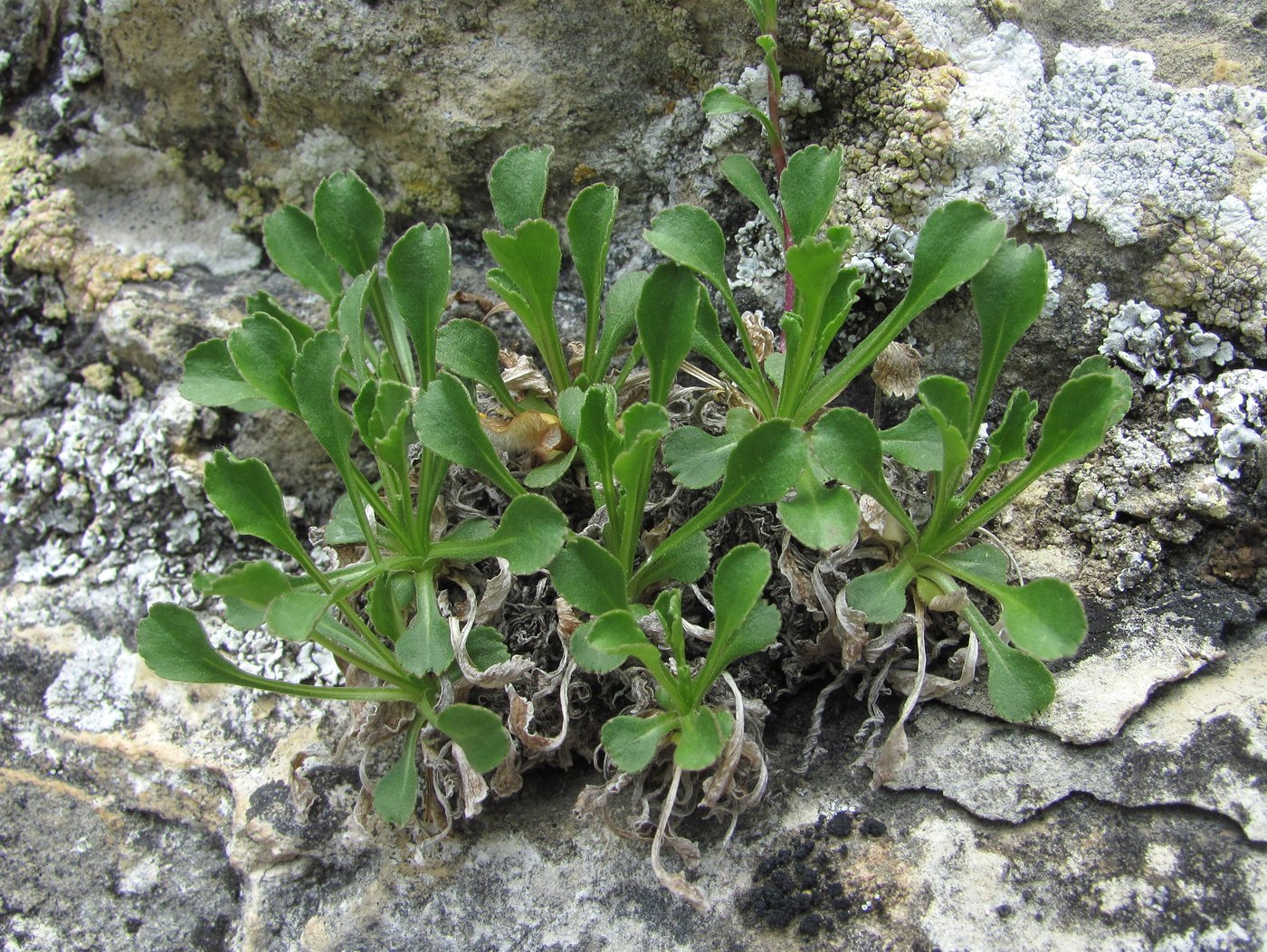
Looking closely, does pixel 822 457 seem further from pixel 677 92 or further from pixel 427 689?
pixel 677 92

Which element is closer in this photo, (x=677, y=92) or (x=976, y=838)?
(x=976, y=838)

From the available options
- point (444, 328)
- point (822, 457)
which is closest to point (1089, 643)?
point (822, 457)

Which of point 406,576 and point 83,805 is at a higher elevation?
point 406,576

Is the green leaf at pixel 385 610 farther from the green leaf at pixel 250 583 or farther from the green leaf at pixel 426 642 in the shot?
the green leaf at pixel 250 583

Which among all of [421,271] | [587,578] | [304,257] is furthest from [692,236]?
[304,257]

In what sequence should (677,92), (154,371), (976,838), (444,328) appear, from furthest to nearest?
(154,371)
(677,92)
(444,328)
(976,838)

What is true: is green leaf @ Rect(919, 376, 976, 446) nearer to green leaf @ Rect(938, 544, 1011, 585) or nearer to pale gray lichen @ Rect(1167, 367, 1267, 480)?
green leaf @ Rect(938, 544, 1011, 585)

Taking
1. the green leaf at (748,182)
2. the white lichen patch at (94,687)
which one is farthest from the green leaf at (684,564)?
the white lichen patch at (94,687)

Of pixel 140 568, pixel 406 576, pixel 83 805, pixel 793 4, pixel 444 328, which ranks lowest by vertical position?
pixel 83 805
